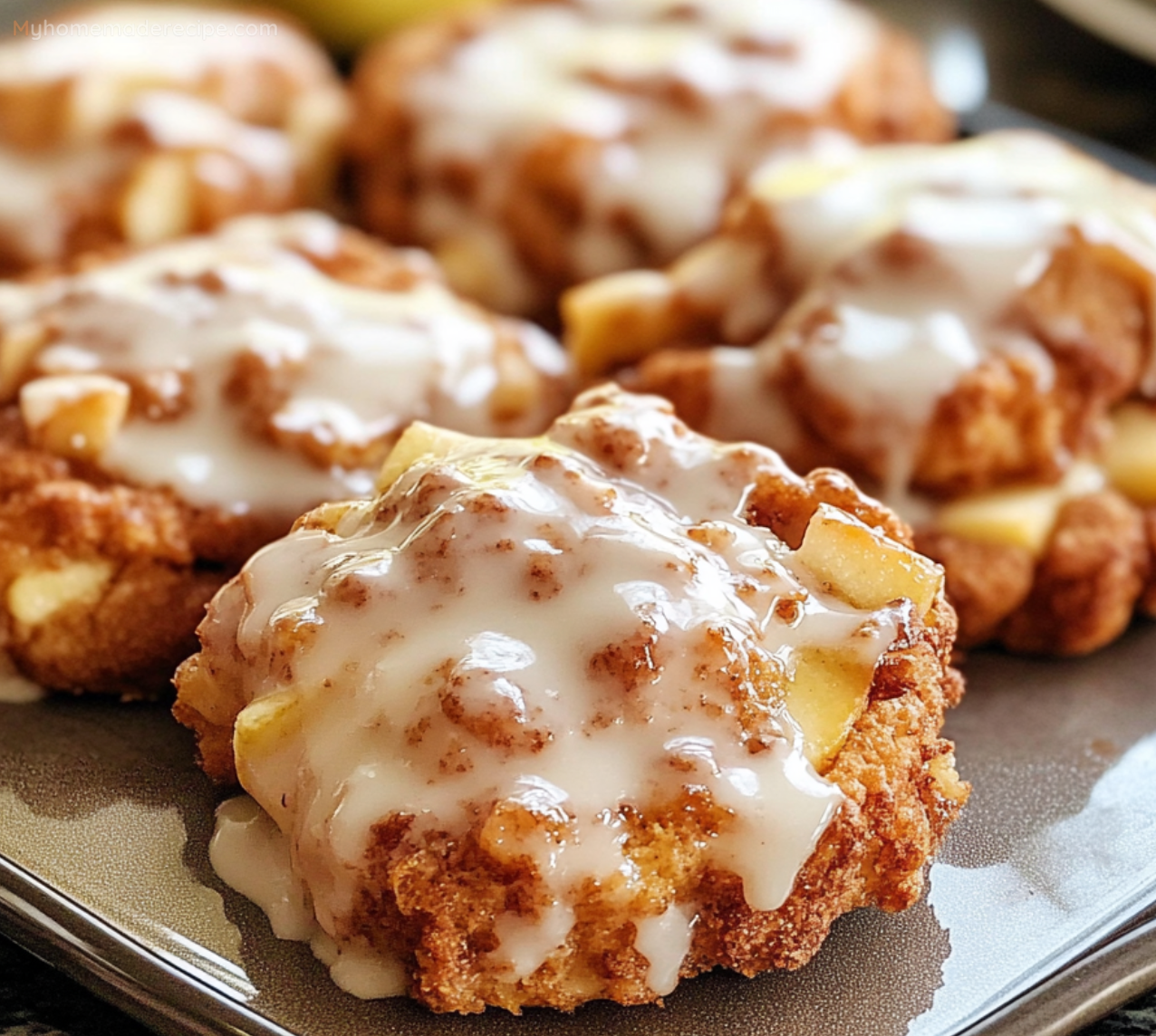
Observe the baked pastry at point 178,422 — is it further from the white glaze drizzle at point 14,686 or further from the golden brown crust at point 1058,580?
the golden brown crust at point 1058,580

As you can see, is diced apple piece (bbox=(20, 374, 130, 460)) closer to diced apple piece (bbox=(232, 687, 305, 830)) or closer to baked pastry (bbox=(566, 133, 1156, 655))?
diced apple piece (bbox=(232, 687, 305, 830))

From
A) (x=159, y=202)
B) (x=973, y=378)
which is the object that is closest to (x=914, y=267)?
(x=973, y=378)

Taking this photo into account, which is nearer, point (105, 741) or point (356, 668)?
point (356, 668)

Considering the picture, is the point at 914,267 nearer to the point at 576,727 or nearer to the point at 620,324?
the point at 620,324

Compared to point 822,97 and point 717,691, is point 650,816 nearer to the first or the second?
point 717,691

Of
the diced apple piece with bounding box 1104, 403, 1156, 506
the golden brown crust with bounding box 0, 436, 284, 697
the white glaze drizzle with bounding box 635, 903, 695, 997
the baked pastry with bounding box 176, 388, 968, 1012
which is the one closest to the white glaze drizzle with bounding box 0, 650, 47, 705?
the golden brown crust with bounding box 0, 436, 284, 697

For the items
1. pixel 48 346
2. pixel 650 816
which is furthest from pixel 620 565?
pixel 48 346

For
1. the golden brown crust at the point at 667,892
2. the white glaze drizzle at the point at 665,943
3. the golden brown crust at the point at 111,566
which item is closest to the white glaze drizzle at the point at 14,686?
the golden brown crust at the point at 111,566
